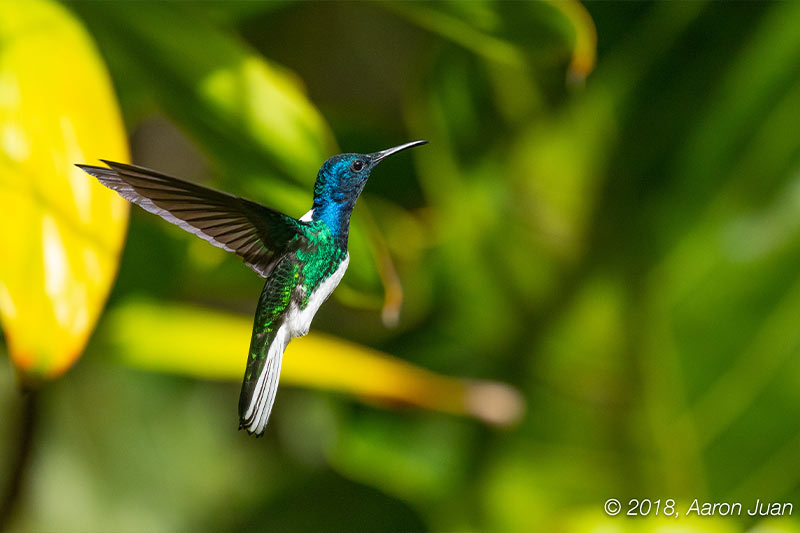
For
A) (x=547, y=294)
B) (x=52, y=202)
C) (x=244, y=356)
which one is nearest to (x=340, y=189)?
(x=52, y=202)

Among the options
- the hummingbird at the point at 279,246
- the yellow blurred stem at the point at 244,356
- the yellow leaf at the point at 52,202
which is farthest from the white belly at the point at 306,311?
the yellow blurred stem at the point at 244,356

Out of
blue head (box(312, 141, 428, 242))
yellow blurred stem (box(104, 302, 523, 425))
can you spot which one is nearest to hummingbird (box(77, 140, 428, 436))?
blue head (box(312, 141, 428, 242))

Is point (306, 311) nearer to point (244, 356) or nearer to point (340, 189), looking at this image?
point (340, 189)

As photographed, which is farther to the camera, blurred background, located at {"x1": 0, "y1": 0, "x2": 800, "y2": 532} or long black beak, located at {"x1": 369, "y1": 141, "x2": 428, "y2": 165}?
blurred background, located at {"x1": 0, "y1": 0, "x2": 800, "y2": 532}

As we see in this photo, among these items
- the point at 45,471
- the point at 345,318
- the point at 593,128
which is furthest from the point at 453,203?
the point at 45,471

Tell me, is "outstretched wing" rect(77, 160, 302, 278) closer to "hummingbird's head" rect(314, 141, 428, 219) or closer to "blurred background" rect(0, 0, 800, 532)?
"hummingbird's head" rect(314, 141, 428, 219)

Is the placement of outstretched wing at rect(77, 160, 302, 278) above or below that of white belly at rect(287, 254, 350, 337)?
above
